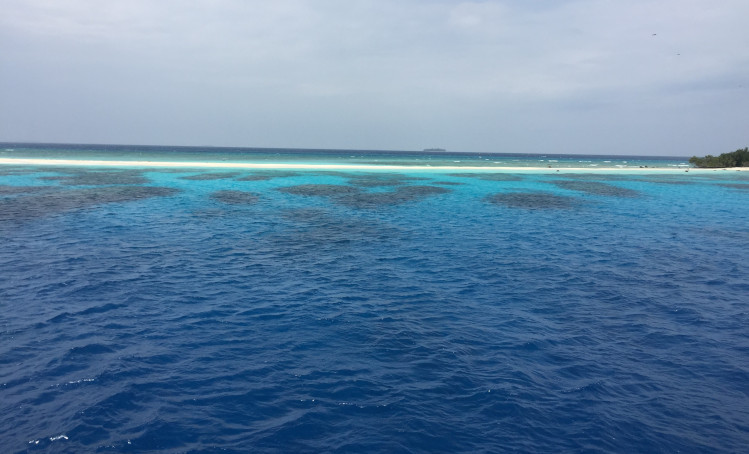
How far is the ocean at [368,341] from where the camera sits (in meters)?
7.87

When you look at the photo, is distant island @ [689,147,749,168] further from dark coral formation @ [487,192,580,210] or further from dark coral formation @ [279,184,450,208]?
dark coral formation @ [279,184,450,208]

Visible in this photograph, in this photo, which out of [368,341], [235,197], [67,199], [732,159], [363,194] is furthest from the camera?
[732,159]

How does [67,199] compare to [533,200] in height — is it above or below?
below

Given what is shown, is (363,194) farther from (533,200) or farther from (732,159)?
(732,159)

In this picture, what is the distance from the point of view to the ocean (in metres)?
7.87

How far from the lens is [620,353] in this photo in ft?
35.5

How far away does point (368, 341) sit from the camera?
11164 mm

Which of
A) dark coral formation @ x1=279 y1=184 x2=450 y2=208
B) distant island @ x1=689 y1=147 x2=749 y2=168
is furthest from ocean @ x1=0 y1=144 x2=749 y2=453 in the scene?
distant island @ x1=689 y1=147 x2=749 y2=168

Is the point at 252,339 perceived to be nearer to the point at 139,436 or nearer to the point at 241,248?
the point at 139,436

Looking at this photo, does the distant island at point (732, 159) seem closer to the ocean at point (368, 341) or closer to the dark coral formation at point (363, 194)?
the dark coral formation at point (363, 194)

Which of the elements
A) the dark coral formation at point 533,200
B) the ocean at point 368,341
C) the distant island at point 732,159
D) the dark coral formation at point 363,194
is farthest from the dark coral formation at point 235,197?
the distant island at point 732,159

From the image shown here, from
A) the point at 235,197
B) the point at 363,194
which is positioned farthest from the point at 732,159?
the point at 235,197

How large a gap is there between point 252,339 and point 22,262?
1217cm

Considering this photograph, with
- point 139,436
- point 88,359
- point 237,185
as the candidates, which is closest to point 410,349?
point 139,436
